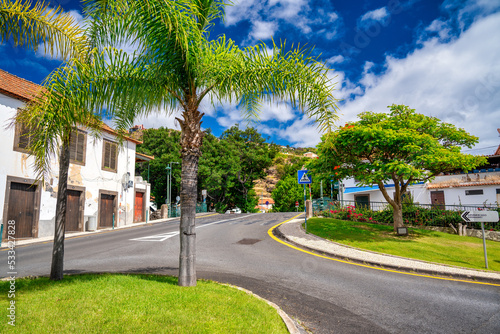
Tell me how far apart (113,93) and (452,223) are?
62.8 ft

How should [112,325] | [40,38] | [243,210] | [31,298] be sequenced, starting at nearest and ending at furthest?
[112,325], [31,298], [40,38], [243,210]

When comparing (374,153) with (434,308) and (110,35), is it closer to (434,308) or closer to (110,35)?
(434,308)

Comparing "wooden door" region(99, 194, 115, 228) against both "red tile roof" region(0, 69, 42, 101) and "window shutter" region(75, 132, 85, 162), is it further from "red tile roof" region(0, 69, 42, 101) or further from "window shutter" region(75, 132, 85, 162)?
"red tile roof" region(0, 69, 42, 101)

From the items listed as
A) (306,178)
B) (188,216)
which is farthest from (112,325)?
(306,178)

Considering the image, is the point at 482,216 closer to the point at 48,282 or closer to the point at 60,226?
the point at 60,226

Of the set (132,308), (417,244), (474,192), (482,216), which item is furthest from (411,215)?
(132,308)

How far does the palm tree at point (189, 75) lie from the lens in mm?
5082

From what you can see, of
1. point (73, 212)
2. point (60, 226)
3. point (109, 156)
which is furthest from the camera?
point (109, 156)

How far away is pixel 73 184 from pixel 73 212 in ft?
6.15

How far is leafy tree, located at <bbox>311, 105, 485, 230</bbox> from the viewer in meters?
12.8

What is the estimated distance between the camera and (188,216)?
5.40 metres

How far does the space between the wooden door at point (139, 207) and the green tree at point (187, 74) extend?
22351 millimetres

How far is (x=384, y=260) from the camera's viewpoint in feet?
30.9

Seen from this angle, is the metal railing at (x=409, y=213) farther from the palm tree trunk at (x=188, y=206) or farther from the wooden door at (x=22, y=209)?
the wooden door at (x=22, y=209)
